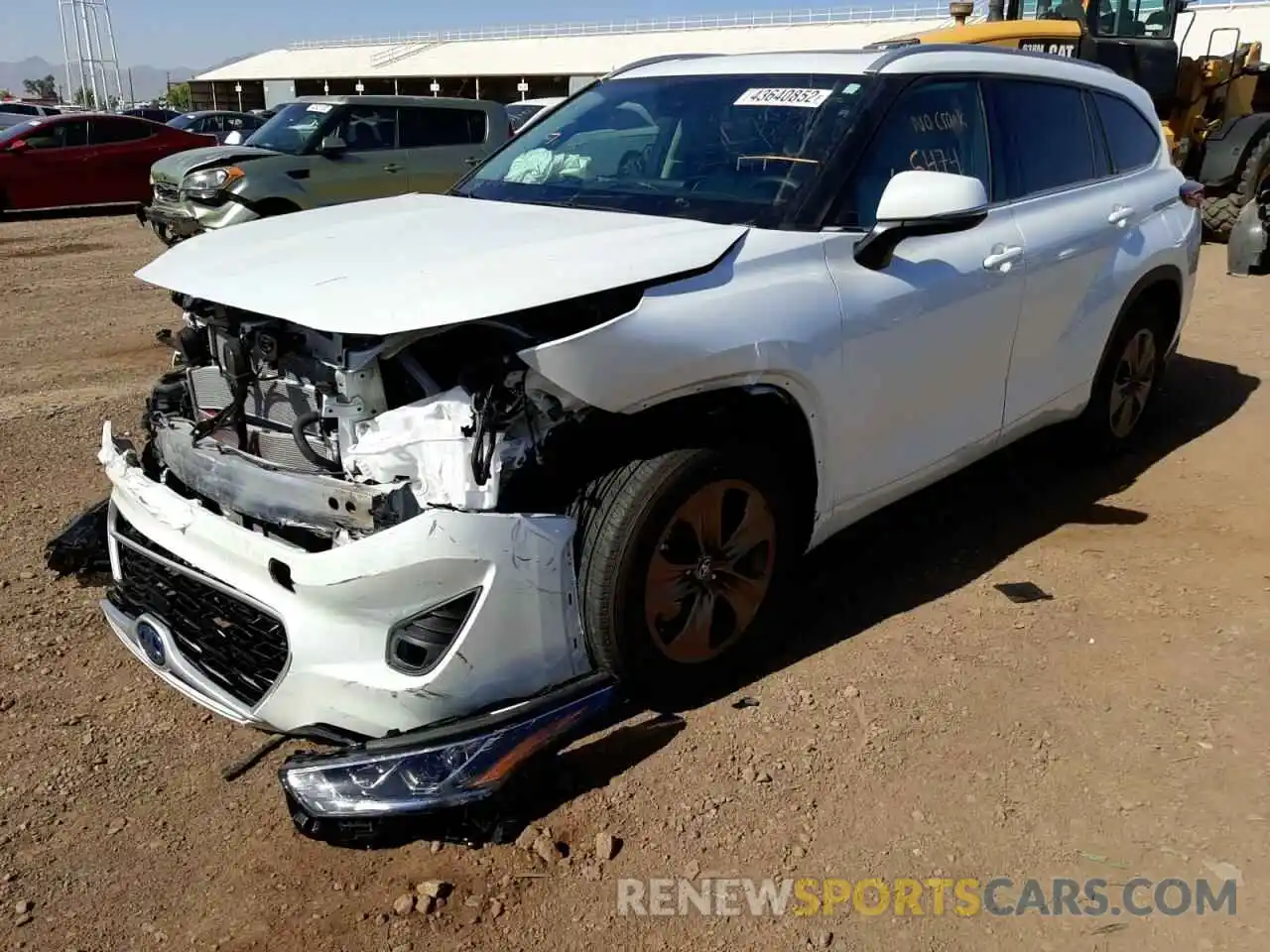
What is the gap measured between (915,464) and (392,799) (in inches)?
83.9

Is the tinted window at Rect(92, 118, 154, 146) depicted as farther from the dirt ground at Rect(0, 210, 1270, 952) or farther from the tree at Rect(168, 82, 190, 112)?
the tree at Rect(168, 82, 190, 112)

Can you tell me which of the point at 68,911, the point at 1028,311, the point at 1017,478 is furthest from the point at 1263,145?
the point at 68,911

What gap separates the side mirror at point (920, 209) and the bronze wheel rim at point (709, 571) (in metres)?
0.86

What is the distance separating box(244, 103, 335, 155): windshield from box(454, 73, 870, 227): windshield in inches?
301

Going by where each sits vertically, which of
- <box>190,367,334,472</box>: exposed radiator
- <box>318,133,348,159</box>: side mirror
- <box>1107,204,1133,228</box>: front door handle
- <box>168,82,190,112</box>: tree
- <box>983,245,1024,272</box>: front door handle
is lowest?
<box>168,82,190,112</box>: tree

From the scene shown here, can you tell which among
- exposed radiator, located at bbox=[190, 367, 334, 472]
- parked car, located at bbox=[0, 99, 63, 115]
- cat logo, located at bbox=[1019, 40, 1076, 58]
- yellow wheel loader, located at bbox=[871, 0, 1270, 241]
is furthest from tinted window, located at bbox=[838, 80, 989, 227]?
parked car, located at bbox=[0, 99, 63, 115]

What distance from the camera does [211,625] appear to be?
293 cm

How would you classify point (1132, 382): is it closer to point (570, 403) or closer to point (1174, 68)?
point (570, 403)

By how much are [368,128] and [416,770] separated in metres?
10.2

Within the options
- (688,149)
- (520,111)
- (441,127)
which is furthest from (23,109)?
(688,149)

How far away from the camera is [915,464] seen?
375cm

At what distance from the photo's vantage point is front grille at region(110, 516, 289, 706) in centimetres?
278

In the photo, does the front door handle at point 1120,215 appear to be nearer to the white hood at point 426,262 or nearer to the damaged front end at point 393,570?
the white hood at point 426,262

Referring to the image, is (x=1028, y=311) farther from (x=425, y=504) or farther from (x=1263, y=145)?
(x=1263, y=145)
